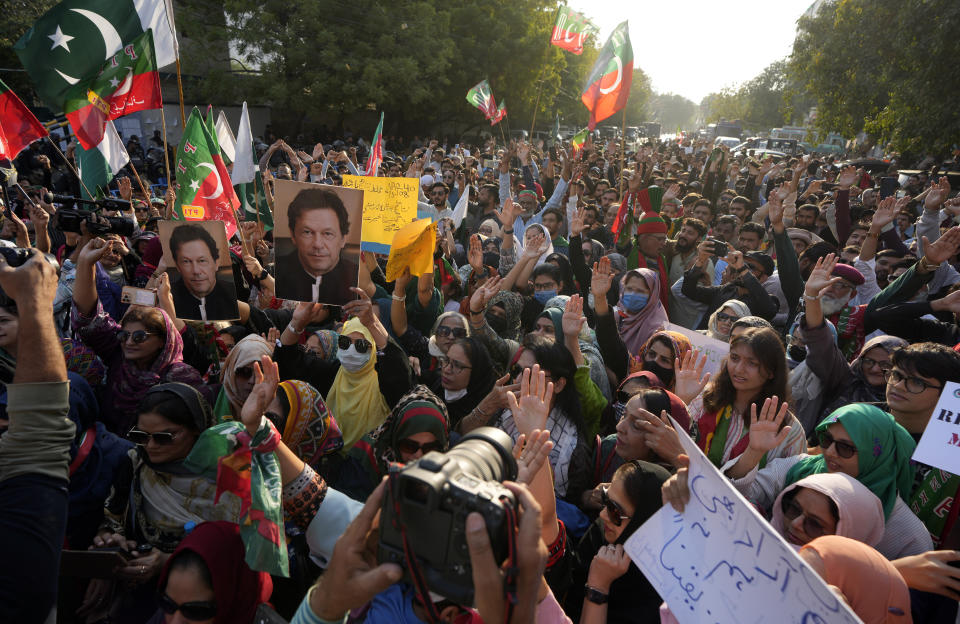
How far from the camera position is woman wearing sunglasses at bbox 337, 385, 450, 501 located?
7.22 ft

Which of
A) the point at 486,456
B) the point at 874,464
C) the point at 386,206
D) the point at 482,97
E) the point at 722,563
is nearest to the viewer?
the point at 486,456

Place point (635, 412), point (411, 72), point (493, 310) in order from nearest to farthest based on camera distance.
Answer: point (635, 412)
point (493, 310)
point (411, 72)

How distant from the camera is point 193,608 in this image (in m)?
1.63

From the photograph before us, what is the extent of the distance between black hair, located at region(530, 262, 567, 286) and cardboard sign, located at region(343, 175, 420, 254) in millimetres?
1213

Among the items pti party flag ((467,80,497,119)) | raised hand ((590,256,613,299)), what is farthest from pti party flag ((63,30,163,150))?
pti party flag ((467,80,497,119))

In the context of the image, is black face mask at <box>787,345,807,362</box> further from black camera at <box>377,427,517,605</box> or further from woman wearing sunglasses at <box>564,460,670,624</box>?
black camera at <box>377,427,517,605</box>

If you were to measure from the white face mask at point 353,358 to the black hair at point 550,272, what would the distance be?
6.21ft

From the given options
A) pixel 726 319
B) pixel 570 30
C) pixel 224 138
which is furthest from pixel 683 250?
pixel 570 30

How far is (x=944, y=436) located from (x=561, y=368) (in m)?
1.50

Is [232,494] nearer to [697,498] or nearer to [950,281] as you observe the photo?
[697,498]

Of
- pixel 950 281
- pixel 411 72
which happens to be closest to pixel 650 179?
pixel 950 281

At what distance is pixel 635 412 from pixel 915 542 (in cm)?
104

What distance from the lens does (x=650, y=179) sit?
365 inches

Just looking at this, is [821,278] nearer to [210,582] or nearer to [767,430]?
[767,430]
